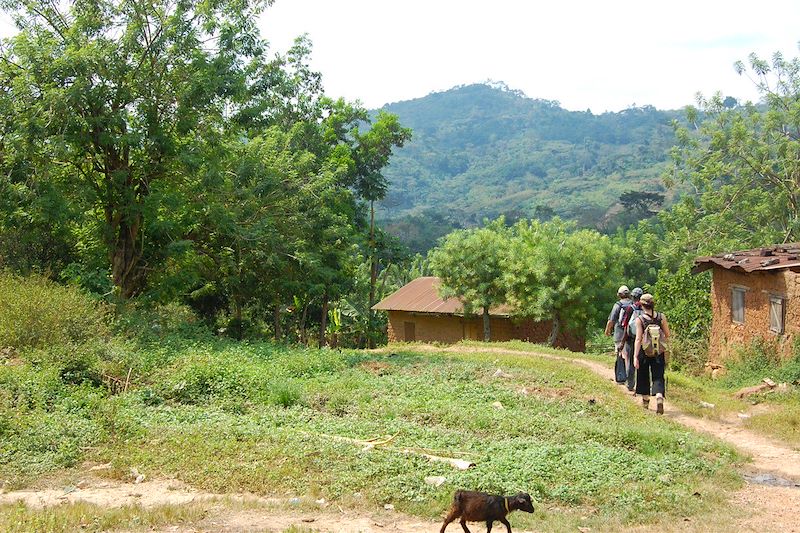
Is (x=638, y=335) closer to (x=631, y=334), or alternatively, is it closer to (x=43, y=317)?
(x=631, y=334)

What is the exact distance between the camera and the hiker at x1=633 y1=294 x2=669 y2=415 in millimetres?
12562

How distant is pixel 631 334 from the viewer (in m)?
13.5

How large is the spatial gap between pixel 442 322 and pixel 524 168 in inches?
4239

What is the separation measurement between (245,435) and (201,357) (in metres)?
5.23

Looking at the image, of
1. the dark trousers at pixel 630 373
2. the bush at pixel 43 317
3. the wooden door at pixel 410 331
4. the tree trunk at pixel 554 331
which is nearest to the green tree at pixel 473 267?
the tree trunk at pixel 554 331

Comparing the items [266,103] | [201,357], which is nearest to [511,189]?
[266,103]

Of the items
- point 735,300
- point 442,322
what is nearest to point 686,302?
point 735,300

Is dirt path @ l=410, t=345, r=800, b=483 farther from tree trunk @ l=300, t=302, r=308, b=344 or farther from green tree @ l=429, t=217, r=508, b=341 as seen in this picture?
tree trunk @ l=300, t=302, r=308, b=344

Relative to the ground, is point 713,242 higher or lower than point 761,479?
higher

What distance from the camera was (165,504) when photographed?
7.67 metres

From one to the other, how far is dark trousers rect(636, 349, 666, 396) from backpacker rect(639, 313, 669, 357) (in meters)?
0.22

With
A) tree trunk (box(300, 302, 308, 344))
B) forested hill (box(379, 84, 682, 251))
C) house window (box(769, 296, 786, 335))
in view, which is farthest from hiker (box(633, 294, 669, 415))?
forested hill (box(379, 84, 682, 251))

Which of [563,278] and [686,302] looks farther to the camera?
[563,278]

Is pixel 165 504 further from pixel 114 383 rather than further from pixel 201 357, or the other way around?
pixel 201 357
